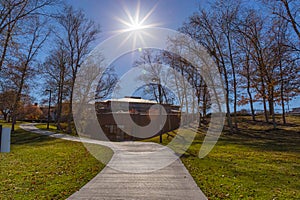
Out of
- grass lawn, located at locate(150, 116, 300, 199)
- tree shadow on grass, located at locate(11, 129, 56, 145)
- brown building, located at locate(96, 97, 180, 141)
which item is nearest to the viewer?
grass lawn, located at locate(150, 116, 300, 199)

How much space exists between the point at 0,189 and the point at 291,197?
595cm

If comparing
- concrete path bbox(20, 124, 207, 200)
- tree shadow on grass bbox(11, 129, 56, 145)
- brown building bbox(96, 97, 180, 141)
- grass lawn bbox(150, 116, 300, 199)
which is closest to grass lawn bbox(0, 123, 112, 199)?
concrete path bbox(20, 124, 207, 200)

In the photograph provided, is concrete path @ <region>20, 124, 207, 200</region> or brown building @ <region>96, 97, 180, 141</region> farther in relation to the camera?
brown building @ <region>96, 97, 180, 141</region>

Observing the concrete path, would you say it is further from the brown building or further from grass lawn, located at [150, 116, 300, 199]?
the brown building

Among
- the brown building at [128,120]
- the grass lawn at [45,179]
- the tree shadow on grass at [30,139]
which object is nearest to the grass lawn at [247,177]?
the grass lawn at [45,179]

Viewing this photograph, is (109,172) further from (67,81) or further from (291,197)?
(67,81)

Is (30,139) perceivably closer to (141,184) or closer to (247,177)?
(141,184)

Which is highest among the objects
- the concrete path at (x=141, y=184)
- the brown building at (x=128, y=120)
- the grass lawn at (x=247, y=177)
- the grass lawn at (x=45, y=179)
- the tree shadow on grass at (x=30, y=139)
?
the brown building at (x=128, y=120)

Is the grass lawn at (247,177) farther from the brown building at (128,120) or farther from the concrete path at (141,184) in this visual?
the brown building at (128,120)

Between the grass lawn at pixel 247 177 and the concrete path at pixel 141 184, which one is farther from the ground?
the grass lawn at pixel 247 177

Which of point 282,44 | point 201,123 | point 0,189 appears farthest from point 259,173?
point 201,123

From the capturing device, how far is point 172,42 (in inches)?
727

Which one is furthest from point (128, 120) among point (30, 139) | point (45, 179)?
point (45, 179)

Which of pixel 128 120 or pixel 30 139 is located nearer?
pixel 30 139
